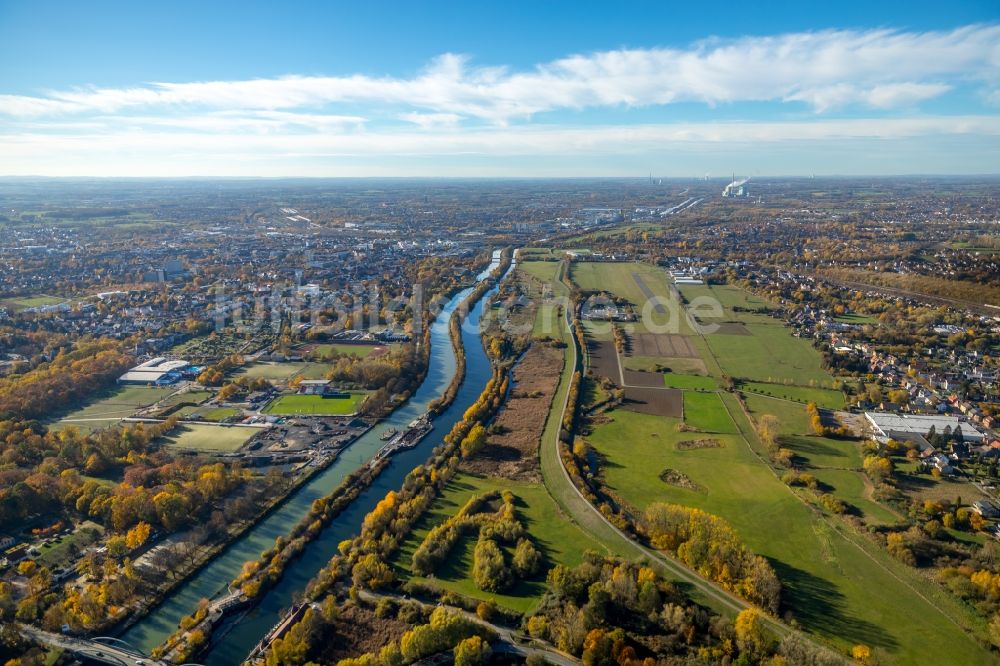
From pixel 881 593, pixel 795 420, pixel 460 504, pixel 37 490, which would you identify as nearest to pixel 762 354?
pixel 795 420

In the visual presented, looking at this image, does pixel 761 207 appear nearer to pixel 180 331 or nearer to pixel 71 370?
pixel 180 331

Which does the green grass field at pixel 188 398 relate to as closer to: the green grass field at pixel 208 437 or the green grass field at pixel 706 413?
the green grass field at pixel 208 437

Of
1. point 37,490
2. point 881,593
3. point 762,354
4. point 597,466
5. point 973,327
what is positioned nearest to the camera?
point 881,593

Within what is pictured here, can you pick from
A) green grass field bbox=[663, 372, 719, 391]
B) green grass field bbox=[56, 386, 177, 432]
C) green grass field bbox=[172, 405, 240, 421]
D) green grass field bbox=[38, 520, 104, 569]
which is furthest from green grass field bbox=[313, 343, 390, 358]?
green grass field bbox=[663, 372, 719, 391]

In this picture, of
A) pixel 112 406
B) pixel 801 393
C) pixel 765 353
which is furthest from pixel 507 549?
pixel 765 353

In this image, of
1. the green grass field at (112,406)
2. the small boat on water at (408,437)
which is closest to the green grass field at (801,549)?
the small boat on water at (408,437)

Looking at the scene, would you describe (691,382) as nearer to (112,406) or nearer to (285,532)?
(285,532)
